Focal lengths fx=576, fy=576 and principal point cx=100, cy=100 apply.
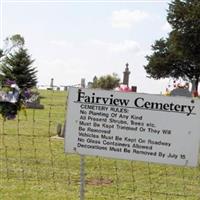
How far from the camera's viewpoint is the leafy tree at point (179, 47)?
157ft

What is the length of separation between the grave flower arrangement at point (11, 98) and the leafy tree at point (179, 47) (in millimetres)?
34447

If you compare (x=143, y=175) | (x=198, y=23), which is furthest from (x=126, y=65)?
(x=143, y=175)

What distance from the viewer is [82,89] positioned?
6.36 m

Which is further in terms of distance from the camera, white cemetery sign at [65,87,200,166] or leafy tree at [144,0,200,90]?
leafy tree at [144,0,200,90]

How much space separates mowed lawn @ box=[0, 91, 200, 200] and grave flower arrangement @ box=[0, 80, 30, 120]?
107 centimetres

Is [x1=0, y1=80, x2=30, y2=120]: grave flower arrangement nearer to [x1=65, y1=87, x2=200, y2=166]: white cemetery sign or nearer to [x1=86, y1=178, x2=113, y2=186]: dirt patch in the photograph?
[x1=86, y1=178, x2=113, y2=186]: dirt patch

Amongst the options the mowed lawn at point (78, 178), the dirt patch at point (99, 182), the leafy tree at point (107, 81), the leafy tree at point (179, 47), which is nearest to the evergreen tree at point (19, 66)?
the leafy tree at point (107, 81)

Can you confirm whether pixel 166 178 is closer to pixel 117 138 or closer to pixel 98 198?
pixel 98 198

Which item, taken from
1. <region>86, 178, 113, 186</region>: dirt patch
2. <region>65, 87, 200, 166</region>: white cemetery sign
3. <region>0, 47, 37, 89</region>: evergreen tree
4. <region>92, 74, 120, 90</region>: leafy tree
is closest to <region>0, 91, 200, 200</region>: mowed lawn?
<region>86, 178, 113, 186</region>: dirt patch

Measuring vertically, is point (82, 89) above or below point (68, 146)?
above

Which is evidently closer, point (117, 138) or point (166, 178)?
point (117, 138)

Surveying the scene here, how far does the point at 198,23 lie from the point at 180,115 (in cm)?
4215

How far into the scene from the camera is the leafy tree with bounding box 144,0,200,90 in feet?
157

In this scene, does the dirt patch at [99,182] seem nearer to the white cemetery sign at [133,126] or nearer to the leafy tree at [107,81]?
the white cemetery sign at [133,126]
